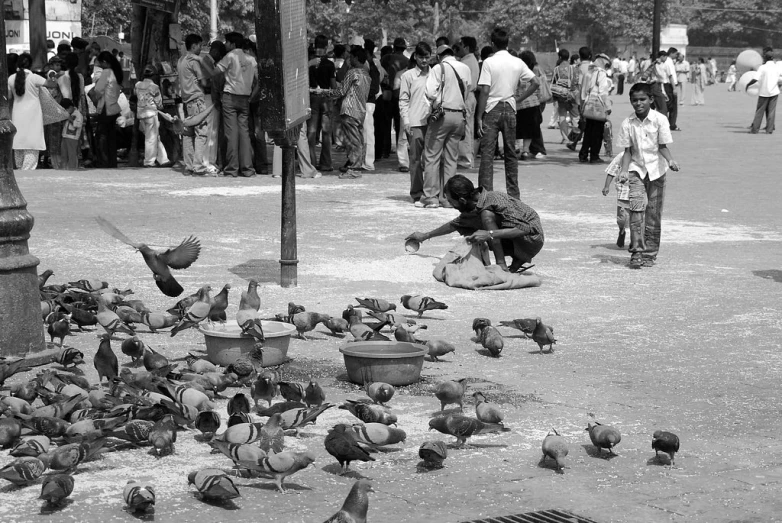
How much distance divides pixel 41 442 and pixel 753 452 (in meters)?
3.43

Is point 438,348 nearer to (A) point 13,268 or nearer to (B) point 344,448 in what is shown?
(B) point 344,448

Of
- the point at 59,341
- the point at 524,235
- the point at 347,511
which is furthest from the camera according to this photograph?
the point at 524,235

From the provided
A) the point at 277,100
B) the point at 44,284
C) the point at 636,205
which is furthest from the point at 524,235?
the point at 44,284

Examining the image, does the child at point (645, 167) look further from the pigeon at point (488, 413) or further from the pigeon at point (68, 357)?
the pigeon at point (68, 357)

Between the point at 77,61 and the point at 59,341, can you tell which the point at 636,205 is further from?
the point at 77,61

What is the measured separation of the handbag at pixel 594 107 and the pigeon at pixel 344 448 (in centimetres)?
1451

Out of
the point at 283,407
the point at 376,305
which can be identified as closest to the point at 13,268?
the point at 283,407

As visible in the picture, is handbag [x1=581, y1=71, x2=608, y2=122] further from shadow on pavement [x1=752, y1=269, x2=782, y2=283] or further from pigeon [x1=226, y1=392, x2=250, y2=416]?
pigeon [x1=226, y1=392, x2=250, y2=416]

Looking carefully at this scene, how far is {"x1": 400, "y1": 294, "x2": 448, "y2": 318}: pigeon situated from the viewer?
8281mm

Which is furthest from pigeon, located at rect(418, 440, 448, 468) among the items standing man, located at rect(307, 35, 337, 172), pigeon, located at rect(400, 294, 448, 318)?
standing man, located at rect(307, 35, 337, 172)

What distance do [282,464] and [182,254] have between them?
461cm

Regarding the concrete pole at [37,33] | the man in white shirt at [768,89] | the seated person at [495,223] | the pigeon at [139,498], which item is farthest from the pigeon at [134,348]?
the man in white shirt at [768,89]

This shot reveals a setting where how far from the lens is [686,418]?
20.0 feet

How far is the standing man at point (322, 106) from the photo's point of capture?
17938 mm
